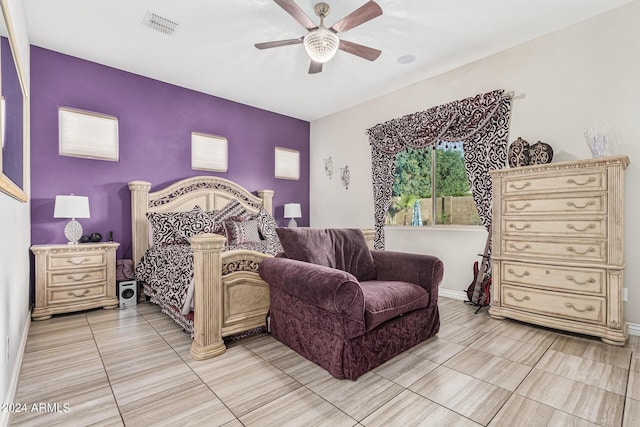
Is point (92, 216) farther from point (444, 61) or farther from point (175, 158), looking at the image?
point (444, 61)

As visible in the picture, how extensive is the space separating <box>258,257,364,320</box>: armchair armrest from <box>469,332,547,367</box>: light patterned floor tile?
1247 mm

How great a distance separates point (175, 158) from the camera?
168 inches

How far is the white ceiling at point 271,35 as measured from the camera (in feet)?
8.68

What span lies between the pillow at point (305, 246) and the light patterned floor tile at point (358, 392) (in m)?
0.85

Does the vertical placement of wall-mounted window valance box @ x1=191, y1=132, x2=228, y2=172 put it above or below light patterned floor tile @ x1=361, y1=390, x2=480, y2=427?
above

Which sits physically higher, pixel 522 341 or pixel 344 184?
pixel 344 184

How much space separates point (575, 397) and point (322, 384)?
4.75 feet

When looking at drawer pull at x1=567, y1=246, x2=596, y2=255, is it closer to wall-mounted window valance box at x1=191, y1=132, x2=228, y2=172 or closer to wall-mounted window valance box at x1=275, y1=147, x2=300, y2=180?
wall-mounted window valance box at x1=275, y1=147, x2=300, y2=180

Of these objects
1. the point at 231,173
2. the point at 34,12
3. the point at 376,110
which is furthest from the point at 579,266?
the point at 34,12

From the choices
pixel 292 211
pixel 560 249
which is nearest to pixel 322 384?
pixel 560 249

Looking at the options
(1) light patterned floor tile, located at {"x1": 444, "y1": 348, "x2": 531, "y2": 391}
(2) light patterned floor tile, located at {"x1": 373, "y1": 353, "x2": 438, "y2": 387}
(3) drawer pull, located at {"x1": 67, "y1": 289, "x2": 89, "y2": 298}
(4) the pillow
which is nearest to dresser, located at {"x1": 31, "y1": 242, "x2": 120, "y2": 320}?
(3) drawer pull, located at {"x1": 67, "y1": 289, "x2": 89, "y2": 298}

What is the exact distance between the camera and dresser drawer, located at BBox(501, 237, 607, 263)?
2.50 meters

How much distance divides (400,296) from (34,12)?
13.0ft

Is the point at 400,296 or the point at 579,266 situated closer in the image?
the point at 400,296
